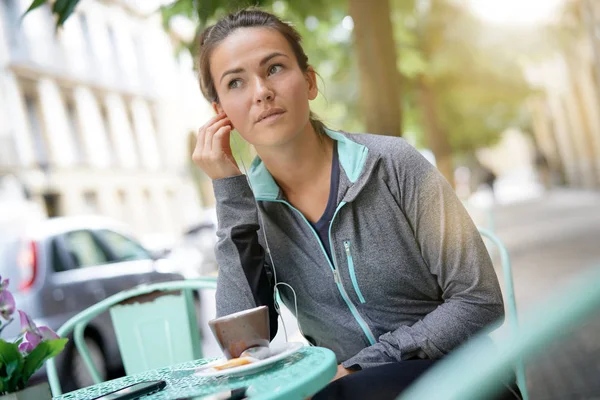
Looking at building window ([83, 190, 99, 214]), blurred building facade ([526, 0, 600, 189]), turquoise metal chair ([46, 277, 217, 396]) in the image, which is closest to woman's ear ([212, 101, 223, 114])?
turquoise metal chair ([46, 277, 217, 396])

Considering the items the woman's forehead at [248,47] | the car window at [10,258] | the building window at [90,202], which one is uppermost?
the building window at [90,202]

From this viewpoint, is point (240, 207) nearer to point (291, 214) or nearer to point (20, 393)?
point (291, 214)

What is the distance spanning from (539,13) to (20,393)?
20315mm

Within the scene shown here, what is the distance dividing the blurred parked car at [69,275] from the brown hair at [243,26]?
11.2 ft

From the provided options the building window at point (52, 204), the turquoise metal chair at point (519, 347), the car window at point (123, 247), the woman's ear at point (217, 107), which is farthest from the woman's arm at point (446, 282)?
the building window at point (52, 204)

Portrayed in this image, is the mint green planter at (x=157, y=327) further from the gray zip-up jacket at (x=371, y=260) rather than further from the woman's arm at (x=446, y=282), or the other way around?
the woman's arm at (x=446, y=282)

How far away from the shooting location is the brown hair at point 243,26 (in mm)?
2396

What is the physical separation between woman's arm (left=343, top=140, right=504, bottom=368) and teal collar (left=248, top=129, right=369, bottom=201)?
6.8 inches

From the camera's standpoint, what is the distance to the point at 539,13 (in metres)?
20.1

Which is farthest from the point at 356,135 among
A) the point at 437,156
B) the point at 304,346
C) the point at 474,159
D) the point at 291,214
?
the point at 474,159

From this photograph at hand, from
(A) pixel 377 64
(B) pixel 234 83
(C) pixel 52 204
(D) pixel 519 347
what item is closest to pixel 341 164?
(B) pixel 234 83

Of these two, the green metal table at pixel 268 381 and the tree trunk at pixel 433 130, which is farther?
the tree trunk at pixel 433 130

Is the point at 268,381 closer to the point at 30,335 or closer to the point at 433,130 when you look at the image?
the point at 30,335

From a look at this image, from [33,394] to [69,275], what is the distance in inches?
185
